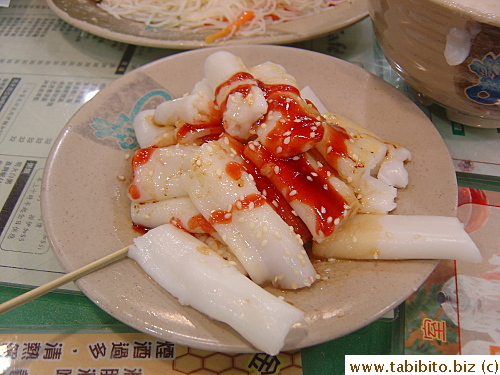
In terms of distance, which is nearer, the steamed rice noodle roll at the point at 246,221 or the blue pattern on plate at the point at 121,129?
the steamed rice noodle roll at the point at 246,221

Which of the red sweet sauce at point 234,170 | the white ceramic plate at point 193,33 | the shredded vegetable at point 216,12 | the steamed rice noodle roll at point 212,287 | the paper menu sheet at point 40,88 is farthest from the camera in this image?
the shredded vegetable at point 216,12

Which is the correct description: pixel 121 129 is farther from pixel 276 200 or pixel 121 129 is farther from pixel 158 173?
pixel 276 200

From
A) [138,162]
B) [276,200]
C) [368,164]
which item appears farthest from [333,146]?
[138,162]

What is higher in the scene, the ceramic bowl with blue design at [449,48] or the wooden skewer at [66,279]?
the ceramic bowl with blue design at [449,48]

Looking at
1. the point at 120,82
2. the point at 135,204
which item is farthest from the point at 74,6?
the point at 135,204

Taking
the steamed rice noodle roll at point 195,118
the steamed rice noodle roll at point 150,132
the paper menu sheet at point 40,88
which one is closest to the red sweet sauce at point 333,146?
the steamed rice noodle roll at point 195,118

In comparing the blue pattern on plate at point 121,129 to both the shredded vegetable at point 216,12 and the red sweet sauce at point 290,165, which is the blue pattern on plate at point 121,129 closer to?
the red sweet sauce at point 290,165
